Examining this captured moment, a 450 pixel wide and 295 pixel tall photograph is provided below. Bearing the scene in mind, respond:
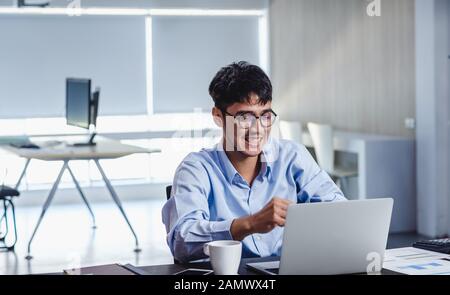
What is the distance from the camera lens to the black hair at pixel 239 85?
2.12m

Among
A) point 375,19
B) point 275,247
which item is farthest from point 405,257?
point 375,19

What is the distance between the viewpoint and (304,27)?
797 cm

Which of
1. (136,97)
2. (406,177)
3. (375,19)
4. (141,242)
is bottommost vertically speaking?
(141,242)

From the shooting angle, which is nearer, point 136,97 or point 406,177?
point 406,177

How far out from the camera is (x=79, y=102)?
19.2 ft

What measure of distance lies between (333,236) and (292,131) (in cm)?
557

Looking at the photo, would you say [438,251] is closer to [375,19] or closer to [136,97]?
[375,19]

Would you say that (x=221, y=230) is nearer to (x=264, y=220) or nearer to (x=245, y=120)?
(x=264, y=220)

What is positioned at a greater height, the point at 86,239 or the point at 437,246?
the point at 437,246

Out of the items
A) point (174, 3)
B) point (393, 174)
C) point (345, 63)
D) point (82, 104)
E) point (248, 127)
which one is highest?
point (174, 3)

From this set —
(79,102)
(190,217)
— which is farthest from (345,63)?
(190,217)

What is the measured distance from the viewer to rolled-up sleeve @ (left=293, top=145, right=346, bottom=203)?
2.25m
